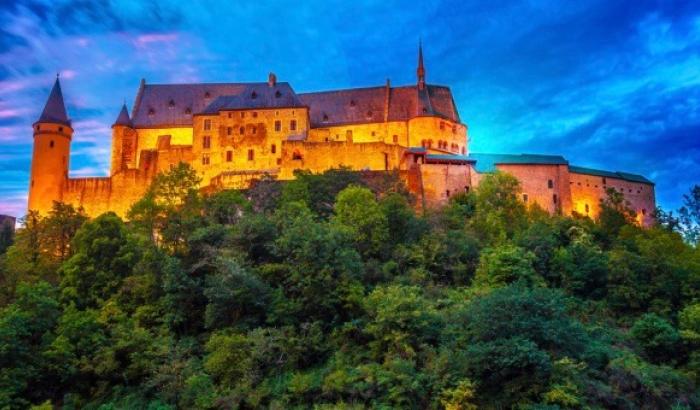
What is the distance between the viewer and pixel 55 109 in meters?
64.9

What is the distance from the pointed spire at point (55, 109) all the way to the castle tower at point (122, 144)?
476 centimetres

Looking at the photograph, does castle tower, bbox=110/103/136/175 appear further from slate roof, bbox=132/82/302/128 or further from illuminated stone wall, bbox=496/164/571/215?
illuminated stone wall, bbox=496/164/571/215

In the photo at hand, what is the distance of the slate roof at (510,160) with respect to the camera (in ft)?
196

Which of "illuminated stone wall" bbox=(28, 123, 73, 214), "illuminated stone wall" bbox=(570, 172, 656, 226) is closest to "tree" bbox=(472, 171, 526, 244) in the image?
"illuminated stone wall" bbox=(570, 172, 656, 226)

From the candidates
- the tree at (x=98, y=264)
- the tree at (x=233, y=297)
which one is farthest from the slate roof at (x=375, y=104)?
the tree at (x=233, y=297)

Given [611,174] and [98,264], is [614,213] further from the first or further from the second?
[98,264]

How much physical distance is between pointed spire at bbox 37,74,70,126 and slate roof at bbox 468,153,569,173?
38.6m

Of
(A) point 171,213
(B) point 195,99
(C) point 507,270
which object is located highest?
(B) point 195,99

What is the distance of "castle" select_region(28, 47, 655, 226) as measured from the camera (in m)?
58.2

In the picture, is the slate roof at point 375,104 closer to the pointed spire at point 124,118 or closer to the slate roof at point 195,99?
the slate roof at point 195,99

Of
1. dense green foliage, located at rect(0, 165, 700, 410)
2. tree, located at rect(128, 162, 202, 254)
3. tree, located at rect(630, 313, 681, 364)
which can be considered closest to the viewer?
dense green foliage, located at rect(0, 165, 700, 410)

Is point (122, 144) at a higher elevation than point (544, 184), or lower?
higher

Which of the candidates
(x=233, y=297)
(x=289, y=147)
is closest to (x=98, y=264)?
(x=233, y=297)

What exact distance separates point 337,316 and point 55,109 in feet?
145
